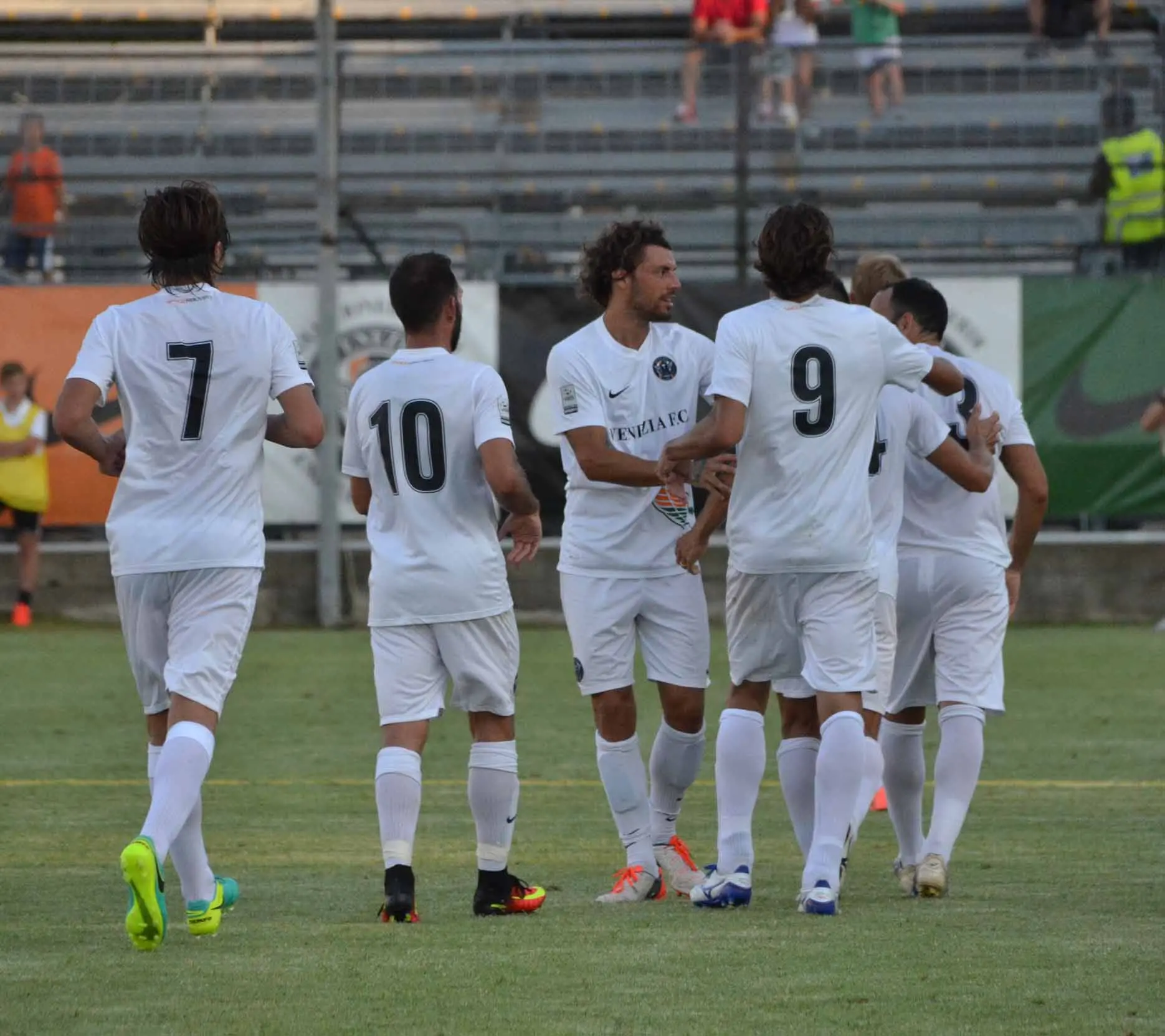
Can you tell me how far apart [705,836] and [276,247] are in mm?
12032

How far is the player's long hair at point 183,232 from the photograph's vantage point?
552 centimetres

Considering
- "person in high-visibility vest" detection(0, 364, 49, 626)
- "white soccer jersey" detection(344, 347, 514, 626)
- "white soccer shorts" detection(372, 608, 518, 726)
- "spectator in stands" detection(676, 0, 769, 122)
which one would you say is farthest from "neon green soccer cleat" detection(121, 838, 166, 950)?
"spectator in stands" detection(676, 0, 769, 122)

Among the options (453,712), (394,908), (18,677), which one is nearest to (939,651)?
(394,908)

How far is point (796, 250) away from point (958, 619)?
1.44 meters

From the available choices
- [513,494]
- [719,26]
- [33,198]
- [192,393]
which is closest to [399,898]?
[513,494]

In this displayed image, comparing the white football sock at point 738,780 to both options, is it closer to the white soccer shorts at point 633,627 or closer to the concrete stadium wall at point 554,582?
the white soccer shorts at point 633,627

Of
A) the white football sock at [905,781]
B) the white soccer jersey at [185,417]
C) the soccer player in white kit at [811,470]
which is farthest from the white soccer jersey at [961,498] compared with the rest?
the white soccer jersey at [185,417]

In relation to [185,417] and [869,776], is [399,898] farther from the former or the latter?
[869,776]

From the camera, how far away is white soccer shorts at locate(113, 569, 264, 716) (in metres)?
5.48

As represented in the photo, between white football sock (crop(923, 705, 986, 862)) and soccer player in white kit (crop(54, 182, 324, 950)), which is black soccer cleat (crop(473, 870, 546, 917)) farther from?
white football sock (crop(923, 705, 986, 862))

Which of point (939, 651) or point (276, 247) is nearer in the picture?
point (939, 651)

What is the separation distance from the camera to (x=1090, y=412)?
54.1ft

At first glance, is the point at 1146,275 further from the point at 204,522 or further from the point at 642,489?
the point at 204,522

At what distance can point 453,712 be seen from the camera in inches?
472
